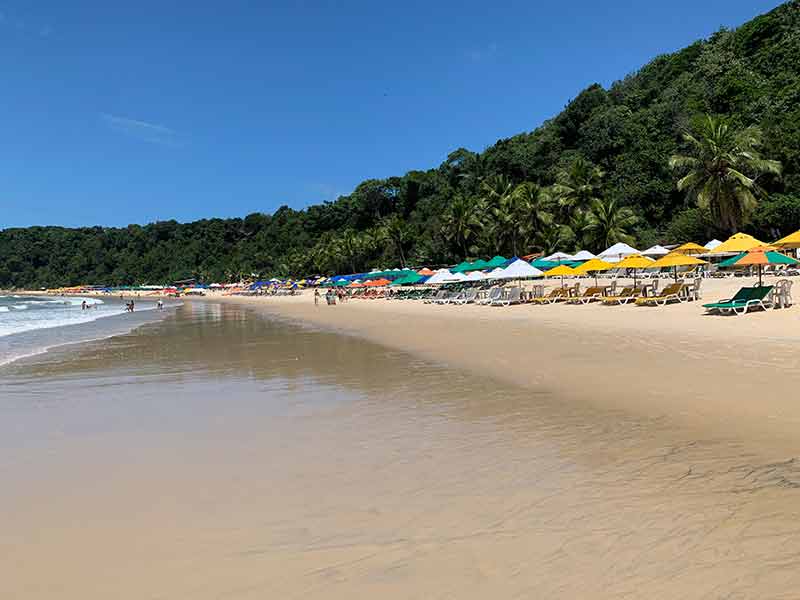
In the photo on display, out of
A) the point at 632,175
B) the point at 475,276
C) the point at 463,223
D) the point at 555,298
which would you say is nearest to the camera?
the point at 555,298

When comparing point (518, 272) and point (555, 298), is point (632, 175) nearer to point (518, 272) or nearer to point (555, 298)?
point (518, 272)

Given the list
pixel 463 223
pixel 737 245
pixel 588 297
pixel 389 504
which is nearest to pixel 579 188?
pixel 463 223

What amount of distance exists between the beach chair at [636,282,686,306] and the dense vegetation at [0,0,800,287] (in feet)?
47.5

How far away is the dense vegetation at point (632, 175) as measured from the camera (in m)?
35.6

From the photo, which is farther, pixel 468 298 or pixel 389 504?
pixel 468 298

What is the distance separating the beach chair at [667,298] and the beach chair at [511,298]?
754cm

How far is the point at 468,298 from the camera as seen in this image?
29.2 metres

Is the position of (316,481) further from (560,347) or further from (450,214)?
(450,214)

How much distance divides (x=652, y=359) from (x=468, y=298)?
19.7m

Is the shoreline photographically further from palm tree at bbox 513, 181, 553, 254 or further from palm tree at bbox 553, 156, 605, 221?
palm tree at bbox 513, 181, 553, 254

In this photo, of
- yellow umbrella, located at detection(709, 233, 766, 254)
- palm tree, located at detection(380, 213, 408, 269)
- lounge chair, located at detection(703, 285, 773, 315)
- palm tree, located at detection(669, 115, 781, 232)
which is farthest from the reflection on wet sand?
palm tree, located at detection(380, 213, 408, 269)

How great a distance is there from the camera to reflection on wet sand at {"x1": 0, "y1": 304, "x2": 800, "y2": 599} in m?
2.88

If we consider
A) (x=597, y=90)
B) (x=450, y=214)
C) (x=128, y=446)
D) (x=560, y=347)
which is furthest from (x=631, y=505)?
(x=597, y=90)

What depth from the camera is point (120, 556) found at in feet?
10.8
